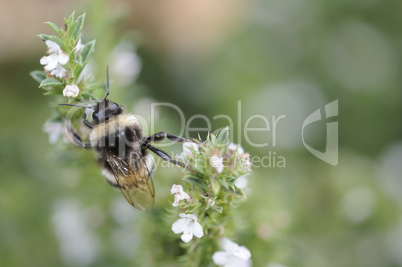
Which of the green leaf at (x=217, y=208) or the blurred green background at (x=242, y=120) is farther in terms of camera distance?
the blurred green background at (x=242, y=120)

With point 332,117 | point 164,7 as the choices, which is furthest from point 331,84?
point 164,7

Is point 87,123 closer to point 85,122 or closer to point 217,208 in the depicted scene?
point 85,122

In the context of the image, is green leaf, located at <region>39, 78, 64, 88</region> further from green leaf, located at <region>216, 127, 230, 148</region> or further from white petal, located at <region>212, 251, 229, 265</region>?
white petal, located at <region>212, 251, 229, 265</region>

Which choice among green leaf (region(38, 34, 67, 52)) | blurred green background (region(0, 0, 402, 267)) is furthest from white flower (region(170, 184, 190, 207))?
green leaf (region(38, 34, 67, 52))

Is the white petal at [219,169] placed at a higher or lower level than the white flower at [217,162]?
lower

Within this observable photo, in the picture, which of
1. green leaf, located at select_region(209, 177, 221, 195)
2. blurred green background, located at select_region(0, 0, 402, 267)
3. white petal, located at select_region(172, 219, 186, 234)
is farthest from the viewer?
blurred green background, located at select_region(0, 0, 402, 267)

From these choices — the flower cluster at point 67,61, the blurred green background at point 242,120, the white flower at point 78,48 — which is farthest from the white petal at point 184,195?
the white flower at point 78,48

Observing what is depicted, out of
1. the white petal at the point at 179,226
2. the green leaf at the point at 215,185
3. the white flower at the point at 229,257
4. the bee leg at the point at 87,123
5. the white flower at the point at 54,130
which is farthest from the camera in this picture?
the white flower at the point at 54,130

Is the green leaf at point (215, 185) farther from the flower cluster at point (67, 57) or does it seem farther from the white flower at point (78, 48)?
the white flower at point (78, 48)
